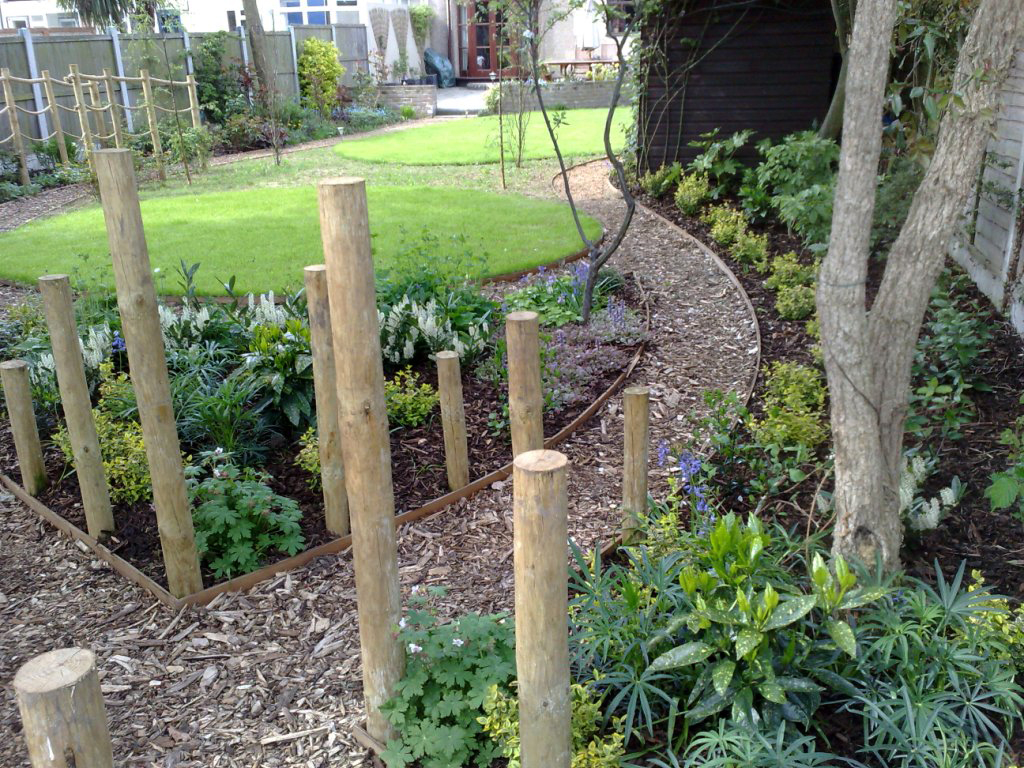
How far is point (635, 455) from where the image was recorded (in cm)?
339

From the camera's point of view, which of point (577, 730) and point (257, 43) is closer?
point (577, 730)

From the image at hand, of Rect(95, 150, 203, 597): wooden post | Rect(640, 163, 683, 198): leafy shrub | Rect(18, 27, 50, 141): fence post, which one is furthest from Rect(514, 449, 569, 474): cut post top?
Rect(18, 27, 50, 141): fence post

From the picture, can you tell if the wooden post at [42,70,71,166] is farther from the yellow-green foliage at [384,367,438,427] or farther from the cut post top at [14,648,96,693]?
the cut post top at [14,648,96,693]

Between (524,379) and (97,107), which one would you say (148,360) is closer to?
(524,379)

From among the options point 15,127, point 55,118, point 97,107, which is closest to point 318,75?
point 55,118

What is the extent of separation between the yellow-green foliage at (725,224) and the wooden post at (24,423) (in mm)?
6216

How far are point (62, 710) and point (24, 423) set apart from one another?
119 inches

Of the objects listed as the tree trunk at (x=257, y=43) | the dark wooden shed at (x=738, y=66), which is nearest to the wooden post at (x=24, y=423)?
the dark wooden shed at (x=738, y=66)

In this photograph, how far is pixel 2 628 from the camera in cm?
343

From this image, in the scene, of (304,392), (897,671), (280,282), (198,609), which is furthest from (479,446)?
(280,282)

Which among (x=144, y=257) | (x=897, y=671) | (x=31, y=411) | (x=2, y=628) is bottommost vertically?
(x=2, y=628)

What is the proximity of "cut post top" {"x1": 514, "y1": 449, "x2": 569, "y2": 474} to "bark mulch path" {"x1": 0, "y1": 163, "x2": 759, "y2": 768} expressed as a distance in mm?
1404

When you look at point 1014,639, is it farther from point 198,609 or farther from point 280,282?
point 280,282

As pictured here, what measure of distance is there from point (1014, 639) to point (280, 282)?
6.17 m
